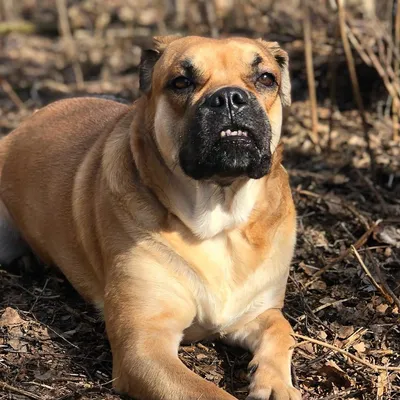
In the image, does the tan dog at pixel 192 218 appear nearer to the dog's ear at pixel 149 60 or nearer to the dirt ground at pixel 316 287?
the dog's ear at pixel 149 60

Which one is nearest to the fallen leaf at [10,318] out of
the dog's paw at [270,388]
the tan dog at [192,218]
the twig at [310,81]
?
the tan dog at [192,218]

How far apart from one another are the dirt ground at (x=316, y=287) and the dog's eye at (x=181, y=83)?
1265 mm

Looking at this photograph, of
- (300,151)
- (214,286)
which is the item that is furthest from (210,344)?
(300,151)

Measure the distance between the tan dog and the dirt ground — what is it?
19cm

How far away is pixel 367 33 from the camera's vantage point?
7723 millimetres

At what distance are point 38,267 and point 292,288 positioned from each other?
1.64 meters

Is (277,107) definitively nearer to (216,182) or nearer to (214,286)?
(216,182)

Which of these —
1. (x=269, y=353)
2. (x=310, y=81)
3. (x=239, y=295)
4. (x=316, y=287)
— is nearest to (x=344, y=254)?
(x=316, y=287)

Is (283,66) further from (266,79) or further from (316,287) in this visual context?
(316,287)

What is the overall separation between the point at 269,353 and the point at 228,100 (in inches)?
47.6

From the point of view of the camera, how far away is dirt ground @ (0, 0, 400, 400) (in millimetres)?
3623

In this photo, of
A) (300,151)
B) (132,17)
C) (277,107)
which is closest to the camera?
(277,107)

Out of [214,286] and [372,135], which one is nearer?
[214,286]

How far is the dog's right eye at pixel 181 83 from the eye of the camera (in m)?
3.73
